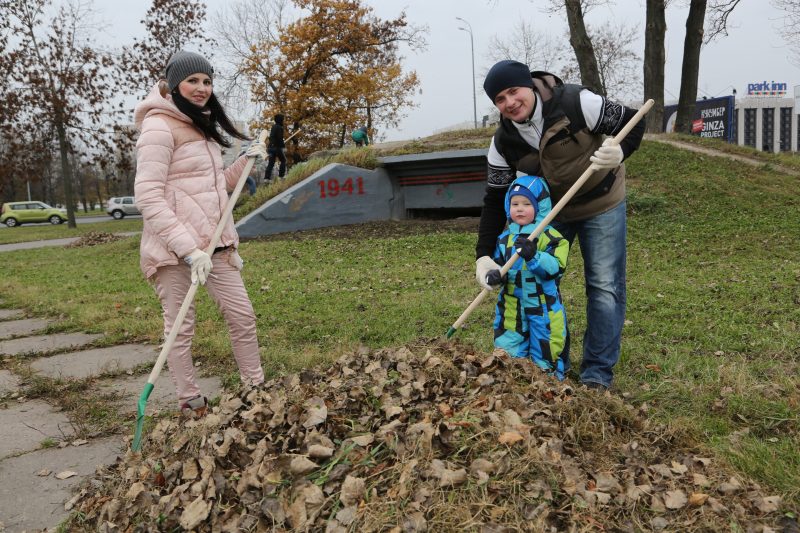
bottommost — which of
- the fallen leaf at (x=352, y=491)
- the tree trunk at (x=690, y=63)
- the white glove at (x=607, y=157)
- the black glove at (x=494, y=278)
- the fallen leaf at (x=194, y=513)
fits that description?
the fallen leaf at (x=194, y=513)

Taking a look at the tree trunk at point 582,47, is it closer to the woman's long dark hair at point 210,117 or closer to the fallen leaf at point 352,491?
the woman's long dark hair at point 210,117

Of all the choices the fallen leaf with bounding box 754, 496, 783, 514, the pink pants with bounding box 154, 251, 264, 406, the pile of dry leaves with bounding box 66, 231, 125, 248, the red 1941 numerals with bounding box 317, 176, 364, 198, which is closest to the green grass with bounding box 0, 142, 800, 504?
the fallen leaf with bounding box 754, 496, 783, 514

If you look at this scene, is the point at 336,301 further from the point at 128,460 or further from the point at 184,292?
the point at 128,460

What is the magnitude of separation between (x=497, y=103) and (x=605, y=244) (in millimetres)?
985

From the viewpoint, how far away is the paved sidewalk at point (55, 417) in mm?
2846

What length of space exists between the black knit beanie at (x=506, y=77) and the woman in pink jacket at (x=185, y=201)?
1.52 m

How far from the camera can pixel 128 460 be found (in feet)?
9.12

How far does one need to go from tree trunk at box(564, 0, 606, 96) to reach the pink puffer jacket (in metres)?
11.4

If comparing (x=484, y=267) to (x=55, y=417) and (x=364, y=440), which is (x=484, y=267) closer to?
(x=364, y=440)

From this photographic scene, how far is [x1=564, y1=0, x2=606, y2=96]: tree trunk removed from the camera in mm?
13438

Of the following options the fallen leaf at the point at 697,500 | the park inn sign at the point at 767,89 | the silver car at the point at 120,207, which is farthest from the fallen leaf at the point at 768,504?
the park inn sign at the point at 767,89

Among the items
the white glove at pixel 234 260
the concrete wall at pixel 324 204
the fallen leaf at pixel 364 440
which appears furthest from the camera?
the concrete wall at pixel 324 204

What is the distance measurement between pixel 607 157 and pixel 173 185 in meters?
2.28

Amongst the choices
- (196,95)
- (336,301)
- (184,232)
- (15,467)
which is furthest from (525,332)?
(336,301)
